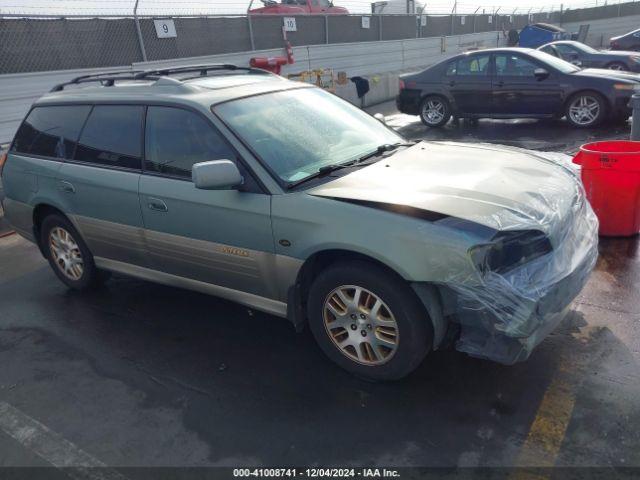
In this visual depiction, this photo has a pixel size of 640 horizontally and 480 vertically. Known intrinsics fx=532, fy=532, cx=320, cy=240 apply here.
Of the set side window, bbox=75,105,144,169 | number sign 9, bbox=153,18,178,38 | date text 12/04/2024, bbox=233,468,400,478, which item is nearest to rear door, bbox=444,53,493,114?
number sign 9, bbox=153,18,178,38

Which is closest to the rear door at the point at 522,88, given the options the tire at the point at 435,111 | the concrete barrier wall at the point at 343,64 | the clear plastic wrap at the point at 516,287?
the tire at the point at 435,111

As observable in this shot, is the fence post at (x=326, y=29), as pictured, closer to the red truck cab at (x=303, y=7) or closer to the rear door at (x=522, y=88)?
the red truck cab at (x=303, y=7)

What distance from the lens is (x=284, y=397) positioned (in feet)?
10.4

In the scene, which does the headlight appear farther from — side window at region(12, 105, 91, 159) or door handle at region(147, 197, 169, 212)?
side window at region(12, 105, 91, 159)

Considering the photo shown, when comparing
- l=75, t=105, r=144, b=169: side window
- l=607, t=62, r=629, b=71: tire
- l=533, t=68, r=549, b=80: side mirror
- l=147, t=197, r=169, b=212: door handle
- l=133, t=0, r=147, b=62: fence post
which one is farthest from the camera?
l=607, t=62, r=629, b=71: tire

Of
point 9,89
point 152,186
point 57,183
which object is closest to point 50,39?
point 9,89

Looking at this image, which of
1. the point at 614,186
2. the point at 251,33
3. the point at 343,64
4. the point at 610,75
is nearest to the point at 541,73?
the point at 610,75

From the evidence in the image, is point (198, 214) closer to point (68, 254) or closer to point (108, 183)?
point (108, 183)

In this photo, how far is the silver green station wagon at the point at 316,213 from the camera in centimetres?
281

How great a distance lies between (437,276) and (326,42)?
1369 cm

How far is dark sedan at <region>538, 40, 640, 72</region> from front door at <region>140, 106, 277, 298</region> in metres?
12.6

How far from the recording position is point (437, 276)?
2.75 meters

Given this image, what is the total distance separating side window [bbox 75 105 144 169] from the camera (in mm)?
3920

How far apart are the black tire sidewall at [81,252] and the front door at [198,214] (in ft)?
3.09
